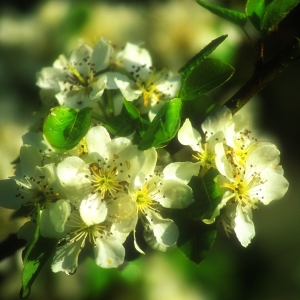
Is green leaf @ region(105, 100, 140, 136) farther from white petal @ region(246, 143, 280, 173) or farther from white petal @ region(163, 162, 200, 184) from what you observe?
white petal @ region(246, 143, 280, 173)

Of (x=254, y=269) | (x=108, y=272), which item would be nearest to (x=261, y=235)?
(x=254, y=269)

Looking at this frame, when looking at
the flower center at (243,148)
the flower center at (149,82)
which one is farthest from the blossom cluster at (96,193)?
the flower center at (149,82)

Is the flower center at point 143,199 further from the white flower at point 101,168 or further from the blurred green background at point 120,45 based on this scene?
the blurred green background at point 120,45

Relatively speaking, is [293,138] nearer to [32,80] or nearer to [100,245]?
[32,80]

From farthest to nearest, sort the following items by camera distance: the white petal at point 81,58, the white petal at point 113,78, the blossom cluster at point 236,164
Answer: the white petal at point 81,58 → the white petal at point 113,78 → the blossom cluster at point 236,164

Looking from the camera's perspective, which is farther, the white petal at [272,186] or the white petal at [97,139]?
the white petal at [272,186]
